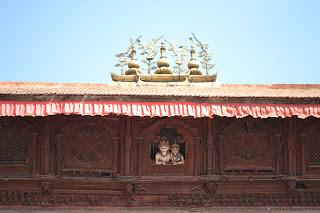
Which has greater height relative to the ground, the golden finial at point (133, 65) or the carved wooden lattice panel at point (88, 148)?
the golden finial at point (133, 65)

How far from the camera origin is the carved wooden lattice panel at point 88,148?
1007 centimetres

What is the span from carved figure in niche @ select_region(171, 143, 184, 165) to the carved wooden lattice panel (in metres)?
1.35

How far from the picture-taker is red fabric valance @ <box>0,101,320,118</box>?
30.2 ft

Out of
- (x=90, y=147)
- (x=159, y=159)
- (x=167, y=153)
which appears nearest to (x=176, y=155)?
(x=167, y=153)

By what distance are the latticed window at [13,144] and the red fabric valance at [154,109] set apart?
99cm

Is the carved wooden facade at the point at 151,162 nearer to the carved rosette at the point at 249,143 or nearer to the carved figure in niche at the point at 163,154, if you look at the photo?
the carved rosette at the point at 249,143

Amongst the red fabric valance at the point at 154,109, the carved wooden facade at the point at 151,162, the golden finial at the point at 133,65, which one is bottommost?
the carved wooden facade at the point at 151,162

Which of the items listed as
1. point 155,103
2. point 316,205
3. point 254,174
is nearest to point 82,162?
point 155,103

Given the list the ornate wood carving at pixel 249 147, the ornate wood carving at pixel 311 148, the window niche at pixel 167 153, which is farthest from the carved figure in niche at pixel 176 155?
the ornate wood carving at pixel 311 148

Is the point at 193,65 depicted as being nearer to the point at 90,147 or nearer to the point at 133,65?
the point at 133,65

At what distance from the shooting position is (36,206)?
32.8 feet

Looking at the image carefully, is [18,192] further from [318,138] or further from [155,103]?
[318,138]

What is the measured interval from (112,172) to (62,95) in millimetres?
2075

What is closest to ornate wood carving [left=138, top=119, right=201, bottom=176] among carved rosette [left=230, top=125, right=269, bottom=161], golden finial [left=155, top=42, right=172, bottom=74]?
carved rosette [left=230, top=125, right=269, bottom=161]
